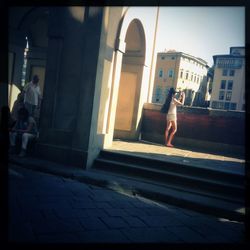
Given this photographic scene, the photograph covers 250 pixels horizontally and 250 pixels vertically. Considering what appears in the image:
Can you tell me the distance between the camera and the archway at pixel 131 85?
10109mm

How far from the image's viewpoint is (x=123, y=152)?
285 inches

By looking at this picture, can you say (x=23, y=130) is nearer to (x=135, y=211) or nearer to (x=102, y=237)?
(x=135, y=211)

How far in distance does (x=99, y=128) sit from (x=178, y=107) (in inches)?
155

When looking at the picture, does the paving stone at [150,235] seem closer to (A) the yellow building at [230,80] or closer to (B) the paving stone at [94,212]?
(B) the paving stone at [94,212]

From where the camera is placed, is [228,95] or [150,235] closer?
[150,235]

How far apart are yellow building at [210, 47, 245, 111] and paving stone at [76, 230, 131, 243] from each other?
5270 cm

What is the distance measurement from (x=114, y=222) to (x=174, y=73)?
63.0 meters

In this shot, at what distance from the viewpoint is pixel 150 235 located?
12.9 feet

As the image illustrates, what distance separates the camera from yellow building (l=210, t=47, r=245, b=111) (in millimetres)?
53781

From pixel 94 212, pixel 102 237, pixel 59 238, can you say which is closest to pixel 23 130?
pixel 94 212

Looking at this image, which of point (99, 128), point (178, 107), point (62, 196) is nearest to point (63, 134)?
point (99, 128)

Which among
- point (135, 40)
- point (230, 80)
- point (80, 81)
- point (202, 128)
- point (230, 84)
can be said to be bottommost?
point (202, 128)

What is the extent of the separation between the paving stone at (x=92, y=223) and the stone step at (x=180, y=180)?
7.81 ft

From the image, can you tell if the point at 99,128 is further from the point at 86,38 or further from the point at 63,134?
the point at 86,38
